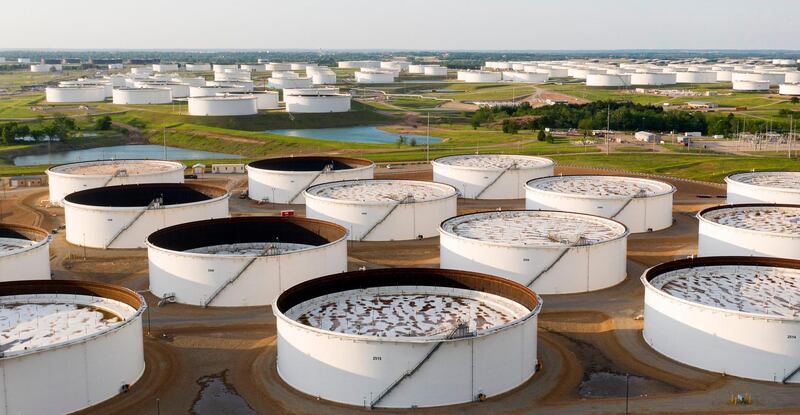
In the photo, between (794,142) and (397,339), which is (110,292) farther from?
(794,142)

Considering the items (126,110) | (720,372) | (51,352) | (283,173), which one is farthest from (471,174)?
(126,110)

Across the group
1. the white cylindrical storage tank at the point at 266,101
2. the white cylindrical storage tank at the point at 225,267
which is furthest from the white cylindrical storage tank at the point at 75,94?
the white cylindrical storage tank at the point at 225,267

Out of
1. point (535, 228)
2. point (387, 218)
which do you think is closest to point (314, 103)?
point (387, 218)

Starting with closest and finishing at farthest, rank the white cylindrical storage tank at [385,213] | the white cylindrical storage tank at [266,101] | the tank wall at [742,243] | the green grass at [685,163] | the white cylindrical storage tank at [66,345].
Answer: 1. the white cylindrical storage tank at [66,345]
2. the tank wall at [742,243]
3. the white cylindrical storage tank at [385,213]
4. the green grass at [685,163]
5. the white cylindrical storage tank at [266,101]

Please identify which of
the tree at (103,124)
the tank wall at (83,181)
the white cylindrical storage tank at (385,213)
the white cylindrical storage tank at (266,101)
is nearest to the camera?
the white cylindrical storage tank at (385,213)

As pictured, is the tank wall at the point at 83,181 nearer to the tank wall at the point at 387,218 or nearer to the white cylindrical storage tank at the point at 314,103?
the tank wall at the point at 387,218

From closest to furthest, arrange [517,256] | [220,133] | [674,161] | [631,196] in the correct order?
[517,256] → [631,196] → [674,161] → [220,133]

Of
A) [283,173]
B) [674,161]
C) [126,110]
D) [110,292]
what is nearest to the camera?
[110,292]
